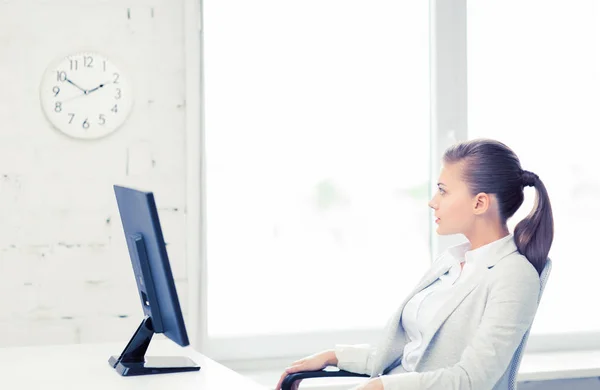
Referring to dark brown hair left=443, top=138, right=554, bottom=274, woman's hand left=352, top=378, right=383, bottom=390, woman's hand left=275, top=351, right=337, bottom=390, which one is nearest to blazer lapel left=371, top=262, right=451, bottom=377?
woman's hand left=275, top=351, right=337, bottom=390

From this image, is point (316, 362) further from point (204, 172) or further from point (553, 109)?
point (553, 109)

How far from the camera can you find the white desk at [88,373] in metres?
1.96

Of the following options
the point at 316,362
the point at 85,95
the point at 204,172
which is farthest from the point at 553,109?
the point at 85,95

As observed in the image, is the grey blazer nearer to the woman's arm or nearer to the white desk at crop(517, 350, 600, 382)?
the woman's arm

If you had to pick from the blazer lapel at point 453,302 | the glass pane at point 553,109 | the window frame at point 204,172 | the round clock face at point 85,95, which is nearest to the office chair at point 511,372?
the blazer lapel at point 453,302

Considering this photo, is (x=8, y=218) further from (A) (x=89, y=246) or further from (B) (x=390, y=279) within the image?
(B) (x=390, y=279)

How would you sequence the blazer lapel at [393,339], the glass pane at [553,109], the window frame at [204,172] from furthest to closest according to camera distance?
the glass pane at [553,109] < the window frame at [204,172] < the blazer lapel at [393,339]

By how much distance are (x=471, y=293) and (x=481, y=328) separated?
0.11m

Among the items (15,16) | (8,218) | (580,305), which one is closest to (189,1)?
(15,16)

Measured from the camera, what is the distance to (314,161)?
3.31 metres

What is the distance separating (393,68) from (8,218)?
1543 millimetres

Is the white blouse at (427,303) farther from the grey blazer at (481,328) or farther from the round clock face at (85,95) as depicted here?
the round clock face at (85,95)

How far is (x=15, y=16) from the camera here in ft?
9.70

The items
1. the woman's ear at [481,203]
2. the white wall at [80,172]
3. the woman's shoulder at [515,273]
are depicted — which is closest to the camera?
the woman's shoulder at [515,273]
